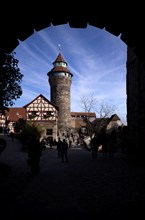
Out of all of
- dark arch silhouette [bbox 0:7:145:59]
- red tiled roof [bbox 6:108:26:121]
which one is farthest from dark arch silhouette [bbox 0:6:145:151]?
red tiled roof [bbox 6:108:26:121]

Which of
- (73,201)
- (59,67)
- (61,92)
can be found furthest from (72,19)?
(59,67)

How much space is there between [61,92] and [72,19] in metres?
50.5

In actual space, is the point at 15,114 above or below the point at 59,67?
below

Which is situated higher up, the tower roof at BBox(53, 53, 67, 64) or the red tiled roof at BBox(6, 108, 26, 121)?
the tower roof at BBox(53, 53, 67, 64)

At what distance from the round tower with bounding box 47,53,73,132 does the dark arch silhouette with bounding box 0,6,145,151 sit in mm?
49003

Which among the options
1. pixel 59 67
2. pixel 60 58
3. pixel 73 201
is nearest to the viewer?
pixel 73 201

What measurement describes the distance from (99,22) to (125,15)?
65 cm

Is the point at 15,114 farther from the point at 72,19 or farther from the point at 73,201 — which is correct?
the point at 73,201

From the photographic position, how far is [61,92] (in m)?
56.6

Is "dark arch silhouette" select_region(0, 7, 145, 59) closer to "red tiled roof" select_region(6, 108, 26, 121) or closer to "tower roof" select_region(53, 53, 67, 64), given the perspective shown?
"red tiled roof" select_region(6, 108, 26, 121)

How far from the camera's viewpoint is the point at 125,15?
5730 mm

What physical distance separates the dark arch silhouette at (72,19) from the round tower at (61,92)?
161ft

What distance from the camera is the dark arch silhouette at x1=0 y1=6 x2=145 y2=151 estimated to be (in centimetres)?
555

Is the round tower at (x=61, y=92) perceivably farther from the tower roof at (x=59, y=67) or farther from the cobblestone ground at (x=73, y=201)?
the cobblestone ground at (x=73, y=201)
